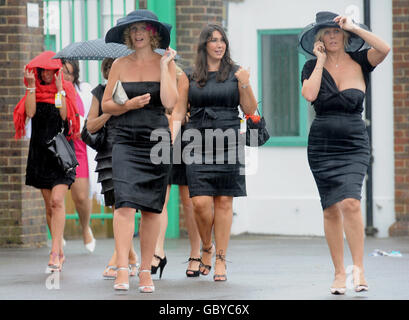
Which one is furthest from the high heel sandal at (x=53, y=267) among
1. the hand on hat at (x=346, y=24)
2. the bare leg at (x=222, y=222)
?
the hand on hat at (x=346, y=24)

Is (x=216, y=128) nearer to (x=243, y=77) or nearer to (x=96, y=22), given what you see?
(x=243, y=77)

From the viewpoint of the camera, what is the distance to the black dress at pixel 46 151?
410 inches

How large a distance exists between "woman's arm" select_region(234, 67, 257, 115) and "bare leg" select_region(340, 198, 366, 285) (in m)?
1.54

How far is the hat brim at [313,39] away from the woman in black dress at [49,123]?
2541mm

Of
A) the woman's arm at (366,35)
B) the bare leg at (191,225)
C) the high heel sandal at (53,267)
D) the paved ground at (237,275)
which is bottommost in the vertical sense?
the paved ground at (237,275)

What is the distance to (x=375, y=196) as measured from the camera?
545 inches

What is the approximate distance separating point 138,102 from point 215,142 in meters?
1.23

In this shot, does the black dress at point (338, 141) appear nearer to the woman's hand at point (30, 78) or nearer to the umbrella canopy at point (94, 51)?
the umbrella canopy at point (94, 51)

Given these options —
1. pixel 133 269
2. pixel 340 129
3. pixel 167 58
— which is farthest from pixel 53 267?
pixel 340 129

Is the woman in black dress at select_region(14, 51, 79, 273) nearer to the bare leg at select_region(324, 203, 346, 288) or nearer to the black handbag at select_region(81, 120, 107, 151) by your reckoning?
the black handbag at select_region(81, 120, 107, 151)

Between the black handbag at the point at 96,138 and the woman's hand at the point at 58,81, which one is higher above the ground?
the woman's hand at the point at 58,81

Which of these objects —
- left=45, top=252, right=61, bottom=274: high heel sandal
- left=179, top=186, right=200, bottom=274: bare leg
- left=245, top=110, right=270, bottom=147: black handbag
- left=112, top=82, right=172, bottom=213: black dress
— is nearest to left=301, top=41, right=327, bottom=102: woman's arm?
left=112, top=82, right=172, bottom=213: black dress

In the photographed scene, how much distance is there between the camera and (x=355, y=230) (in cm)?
834

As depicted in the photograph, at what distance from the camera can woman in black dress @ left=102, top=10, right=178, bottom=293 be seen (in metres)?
8.45
